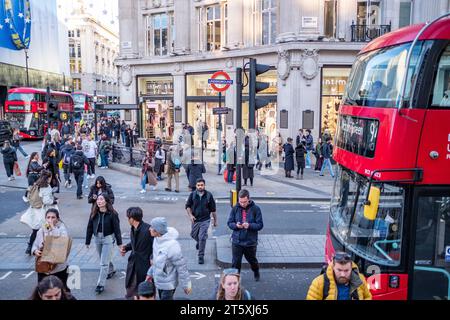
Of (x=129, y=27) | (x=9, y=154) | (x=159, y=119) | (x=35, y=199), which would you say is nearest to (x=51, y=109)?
(x=9, y=154)

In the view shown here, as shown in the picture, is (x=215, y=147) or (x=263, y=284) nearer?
(x=263, y=284)

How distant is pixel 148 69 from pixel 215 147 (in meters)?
7.51

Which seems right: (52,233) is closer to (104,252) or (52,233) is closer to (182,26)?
(104,252)

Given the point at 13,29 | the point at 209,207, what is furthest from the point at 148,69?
the point at 209,207

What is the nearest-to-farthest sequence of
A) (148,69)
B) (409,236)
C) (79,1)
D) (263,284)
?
(409,236) → (263,284) → (148,69) → (79,1)

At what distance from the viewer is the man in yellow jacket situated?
4.72m

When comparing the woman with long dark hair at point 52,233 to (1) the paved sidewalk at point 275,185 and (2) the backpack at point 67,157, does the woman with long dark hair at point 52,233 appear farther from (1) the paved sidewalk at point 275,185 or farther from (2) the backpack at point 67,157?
(2) the backpack at point 67,157

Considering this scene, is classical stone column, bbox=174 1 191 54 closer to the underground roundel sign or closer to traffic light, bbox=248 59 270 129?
the underground roundel sign

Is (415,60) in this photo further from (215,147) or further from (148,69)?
(148,69)

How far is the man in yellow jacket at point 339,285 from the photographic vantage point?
4723 mm

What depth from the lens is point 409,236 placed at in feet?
17.8

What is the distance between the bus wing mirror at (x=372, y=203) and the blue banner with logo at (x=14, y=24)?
4397cm

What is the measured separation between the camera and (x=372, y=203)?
17.8ft

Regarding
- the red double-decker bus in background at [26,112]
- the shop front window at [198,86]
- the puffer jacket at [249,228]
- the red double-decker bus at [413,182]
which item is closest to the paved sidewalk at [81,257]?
the puffer jacket at [249,228]
